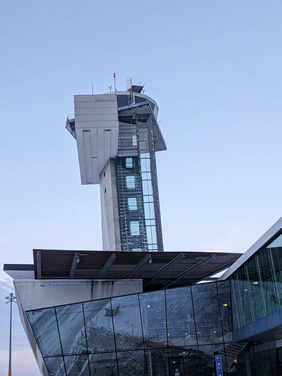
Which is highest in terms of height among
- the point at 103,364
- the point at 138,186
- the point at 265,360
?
the point at 138,186

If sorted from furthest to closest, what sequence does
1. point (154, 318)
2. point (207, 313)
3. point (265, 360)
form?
point (207, 313) → point (265, 360) → point (154, 318)

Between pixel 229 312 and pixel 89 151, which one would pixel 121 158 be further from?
pixel 229 312

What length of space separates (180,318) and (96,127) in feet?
95.7

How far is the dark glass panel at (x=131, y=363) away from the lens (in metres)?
26.1

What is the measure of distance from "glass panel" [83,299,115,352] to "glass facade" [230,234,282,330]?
19.8ft

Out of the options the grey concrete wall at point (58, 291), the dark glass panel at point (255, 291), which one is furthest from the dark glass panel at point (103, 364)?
the dark glass panel at point (255, 291)

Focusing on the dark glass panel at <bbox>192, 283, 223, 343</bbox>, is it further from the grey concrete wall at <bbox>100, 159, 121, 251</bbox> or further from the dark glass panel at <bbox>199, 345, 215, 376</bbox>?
the grey concrete wall at <bbox>100, 159, 121, 251</bbox>

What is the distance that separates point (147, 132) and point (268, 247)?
116ft

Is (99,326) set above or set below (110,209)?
below

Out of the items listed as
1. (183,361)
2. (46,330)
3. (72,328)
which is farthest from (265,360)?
(46,330)

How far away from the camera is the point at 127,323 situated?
26719mm

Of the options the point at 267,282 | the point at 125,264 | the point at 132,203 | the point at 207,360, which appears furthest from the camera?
the point at 132,203

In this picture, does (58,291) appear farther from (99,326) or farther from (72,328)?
(99,326)

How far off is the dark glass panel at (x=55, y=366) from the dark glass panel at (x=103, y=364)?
1.30 metres
